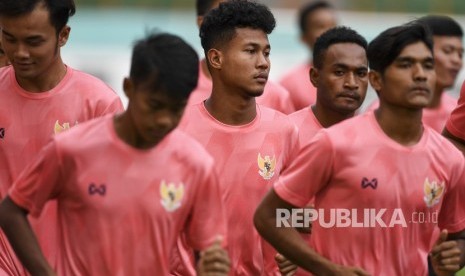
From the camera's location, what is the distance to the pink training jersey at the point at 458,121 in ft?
31.5

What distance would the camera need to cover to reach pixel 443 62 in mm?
12938

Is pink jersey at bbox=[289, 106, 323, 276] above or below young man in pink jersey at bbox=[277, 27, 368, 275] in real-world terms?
below

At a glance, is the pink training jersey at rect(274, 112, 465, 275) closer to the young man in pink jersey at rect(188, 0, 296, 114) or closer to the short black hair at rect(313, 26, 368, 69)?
the short black hair at rect(313, 26, 368, 69)

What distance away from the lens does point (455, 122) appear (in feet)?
31.7

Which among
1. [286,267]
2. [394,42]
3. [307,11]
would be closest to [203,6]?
[286,267]

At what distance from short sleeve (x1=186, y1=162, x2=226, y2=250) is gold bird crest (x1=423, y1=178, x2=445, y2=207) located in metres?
1.23

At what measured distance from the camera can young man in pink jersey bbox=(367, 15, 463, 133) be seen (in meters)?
12.9

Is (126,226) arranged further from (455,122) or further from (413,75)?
(455,122)

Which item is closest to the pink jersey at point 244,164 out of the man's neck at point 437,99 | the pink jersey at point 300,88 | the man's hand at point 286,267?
the man's hand at point 286,267

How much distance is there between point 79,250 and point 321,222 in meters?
1.39

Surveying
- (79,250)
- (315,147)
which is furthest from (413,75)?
(79,250)

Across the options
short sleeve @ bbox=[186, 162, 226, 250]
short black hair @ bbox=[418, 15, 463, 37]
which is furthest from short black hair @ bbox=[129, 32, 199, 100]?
short black hair @ bbox=[418, 15, 463, 37]

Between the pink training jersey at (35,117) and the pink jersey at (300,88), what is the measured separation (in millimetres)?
5490

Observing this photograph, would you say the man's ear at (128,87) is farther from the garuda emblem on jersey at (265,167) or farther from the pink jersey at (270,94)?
the pink jersey at (270,94)
